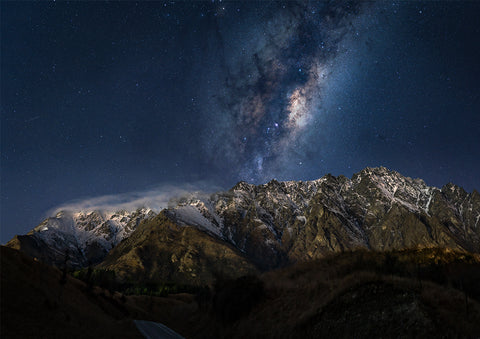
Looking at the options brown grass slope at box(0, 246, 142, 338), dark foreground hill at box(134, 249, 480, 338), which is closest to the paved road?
brown grass slope at box(0, 246, 142, 338)

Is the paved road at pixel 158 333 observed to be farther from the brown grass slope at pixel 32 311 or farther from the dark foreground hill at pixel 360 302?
the dark foreground hill at pixel 360 302

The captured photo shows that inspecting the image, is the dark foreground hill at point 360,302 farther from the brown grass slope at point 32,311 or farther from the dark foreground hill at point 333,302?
the brown grass slope at point 32,311

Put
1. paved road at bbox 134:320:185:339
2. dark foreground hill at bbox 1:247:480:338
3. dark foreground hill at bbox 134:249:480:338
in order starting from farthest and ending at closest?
paved road at bbox 134:320:185:339 → dark foreground hill at bbox 1:247:480:338 → dark foreground hill at bbox 134:249:480:338

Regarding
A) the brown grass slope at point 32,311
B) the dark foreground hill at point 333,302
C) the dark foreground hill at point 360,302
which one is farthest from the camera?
the brown grass slope at point 32,311

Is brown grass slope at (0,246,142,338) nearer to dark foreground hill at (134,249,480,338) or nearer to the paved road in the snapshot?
the paved road

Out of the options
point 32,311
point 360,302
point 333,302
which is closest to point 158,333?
point 32,311

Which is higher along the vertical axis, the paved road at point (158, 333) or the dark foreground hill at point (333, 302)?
the dark foreground hill at point (333, 302)

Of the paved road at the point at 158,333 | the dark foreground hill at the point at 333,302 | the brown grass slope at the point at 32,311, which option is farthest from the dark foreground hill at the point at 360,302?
the brown grass slope at the point at 32,311

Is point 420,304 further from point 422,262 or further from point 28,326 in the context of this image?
point 28,326

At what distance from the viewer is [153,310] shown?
7694 centimetres

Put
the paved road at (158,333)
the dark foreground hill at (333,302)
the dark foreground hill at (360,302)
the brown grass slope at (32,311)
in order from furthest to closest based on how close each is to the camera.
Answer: the paved road at (158,333), the brown grass slope at (32,311), the dark foreground hill at (333,302), the dark foreground hill at (360,302)

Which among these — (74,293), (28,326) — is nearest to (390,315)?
(28,326)

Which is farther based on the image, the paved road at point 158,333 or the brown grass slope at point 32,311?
the paved road at point 158,333

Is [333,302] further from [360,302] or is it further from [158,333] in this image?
[158,333]
